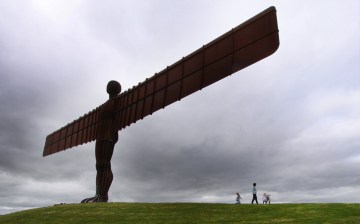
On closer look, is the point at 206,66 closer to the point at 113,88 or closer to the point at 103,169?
the point at 113,88

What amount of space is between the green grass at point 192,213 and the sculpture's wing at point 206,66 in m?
4.39

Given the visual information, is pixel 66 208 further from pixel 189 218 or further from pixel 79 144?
pixel 189 218

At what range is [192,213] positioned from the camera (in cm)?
1518

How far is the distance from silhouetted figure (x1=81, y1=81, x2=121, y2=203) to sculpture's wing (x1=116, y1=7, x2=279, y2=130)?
76 cm

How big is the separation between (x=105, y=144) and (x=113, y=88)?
3.04 meters

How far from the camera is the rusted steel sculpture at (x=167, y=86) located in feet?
42.0

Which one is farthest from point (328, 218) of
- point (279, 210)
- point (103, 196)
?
point (103, 196)

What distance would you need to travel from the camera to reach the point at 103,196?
18.0 m

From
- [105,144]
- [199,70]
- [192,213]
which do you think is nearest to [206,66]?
[199,70]

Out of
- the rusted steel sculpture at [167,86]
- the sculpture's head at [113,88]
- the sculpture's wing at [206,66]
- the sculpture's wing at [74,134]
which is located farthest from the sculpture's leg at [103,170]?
the sculpture's head at [113,88]

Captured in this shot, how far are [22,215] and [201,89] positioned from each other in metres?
10.7

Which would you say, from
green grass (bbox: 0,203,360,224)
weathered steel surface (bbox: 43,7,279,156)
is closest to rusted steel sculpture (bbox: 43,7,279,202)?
weathered steel surface (bbox: 43,7,279,156)

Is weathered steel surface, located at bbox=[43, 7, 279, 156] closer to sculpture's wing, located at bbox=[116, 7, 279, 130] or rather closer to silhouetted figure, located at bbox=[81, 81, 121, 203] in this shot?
sculpture's wing, located at bbox=[116, 7, 279, 130]

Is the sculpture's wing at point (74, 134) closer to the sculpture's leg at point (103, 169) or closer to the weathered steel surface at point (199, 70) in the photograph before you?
the weathered steel surface at point (199, 70)
